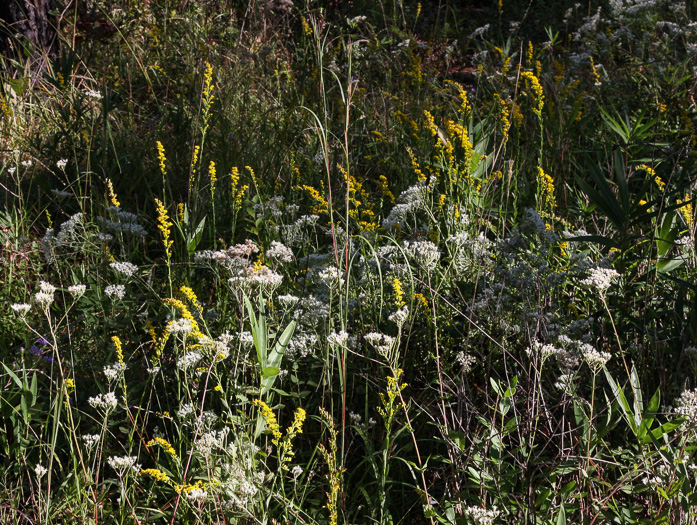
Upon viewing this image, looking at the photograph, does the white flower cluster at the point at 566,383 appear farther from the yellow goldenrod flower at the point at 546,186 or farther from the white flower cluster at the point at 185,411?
the yellow goldenrod flower at the point at 546,186

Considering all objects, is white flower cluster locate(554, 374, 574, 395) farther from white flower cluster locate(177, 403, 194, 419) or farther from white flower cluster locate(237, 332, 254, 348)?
white flower cluster locate(177, 403, 194, 419)

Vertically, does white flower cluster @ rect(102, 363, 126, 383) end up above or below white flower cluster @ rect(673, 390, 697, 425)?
below

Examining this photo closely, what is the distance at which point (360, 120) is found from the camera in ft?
13.1

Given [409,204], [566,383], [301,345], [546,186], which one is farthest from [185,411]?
[546,186]

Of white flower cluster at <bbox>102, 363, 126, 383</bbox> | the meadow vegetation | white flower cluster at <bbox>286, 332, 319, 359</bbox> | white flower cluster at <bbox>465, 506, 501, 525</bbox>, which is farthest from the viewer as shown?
white flower cluster at <bbox>286, 332, 319, 359</bbox>

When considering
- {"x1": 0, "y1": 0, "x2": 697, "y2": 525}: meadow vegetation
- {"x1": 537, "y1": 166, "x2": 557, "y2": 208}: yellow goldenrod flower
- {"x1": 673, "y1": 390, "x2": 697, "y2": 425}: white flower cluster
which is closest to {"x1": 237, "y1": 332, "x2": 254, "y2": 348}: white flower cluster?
{"x1": 0, "y1": 0, "x2": 697, "y2": 525}: meadow vegetation

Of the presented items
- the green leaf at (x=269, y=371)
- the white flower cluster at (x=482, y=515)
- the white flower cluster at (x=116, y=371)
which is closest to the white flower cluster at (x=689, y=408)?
the white flower cluster at (x=482, y=515)

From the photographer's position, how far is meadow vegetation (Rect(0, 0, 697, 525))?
5.54 ft

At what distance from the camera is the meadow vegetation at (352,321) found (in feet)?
5.54

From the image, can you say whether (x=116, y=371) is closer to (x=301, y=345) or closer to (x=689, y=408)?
(x=301, y=345)

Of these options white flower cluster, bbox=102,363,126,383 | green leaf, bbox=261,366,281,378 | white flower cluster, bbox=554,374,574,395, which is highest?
white flower cluster, bbox=554,374,574,395

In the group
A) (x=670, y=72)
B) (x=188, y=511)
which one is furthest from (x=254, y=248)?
(x=670, y=72)

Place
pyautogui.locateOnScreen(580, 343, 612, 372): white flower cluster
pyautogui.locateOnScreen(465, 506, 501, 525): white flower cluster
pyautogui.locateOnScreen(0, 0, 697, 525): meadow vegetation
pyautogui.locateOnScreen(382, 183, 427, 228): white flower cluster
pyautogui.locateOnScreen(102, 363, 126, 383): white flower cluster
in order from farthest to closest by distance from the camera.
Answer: pyautogui.locateOnScreen(382, 183, 427, 228): white flower cluster < pyautogui.locateOnScreen(102, 363, 126, 383): white flower cluster < pyautogui.locateOnScreen(0, 0, 697, 525): meadow vegetation < pyautogui.locateOnScreen(580, 343, 612, 372): white flower cluster < pyautogui.locateOnScreen(465, 506, 501, 525): white flower cluster

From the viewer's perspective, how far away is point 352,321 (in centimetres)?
237
